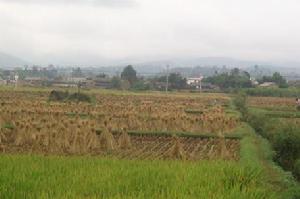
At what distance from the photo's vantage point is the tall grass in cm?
971

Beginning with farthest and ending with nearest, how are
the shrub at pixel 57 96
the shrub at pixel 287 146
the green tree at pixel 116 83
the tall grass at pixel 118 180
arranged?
the green tree at pixel 116 83 < the shrub at pixel 57 96 < the shrub at pixel 287 146 < the tall grass at pixel 118 180

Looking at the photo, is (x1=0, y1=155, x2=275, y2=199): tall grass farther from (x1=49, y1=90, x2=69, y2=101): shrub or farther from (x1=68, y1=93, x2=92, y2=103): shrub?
(x1=49, y1=90, x2=69, y2=101): shrub

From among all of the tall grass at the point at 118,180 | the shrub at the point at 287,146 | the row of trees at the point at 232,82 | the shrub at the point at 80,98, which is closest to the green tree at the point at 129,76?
the row of trees at the point at 232,82

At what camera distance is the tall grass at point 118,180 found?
382 inches

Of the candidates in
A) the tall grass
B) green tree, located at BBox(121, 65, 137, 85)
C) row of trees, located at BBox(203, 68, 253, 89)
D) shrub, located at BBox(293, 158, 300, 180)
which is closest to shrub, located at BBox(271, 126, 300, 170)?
shrub, located at BBox(293, 158, 300, 180)

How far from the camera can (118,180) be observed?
35.8 feet

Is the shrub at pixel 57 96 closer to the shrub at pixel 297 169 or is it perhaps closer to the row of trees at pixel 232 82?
the shrub at pixel 297 169

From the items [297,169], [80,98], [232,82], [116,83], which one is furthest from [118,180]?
[116,83]

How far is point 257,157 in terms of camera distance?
21.3 m

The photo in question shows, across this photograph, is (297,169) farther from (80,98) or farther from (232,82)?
(232,82)

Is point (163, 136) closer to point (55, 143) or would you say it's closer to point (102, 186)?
point (55, 143)

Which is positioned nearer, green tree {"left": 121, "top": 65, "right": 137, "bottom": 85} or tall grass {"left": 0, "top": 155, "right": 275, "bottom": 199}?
tall grass {"left": 0, "top": 155, "right": 275, "bottom": 199}

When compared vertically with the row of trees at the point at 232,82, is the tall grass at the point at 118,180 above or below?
above

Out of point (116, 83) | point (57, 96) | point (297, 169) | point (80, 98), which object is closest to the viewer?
point (297, 169)
